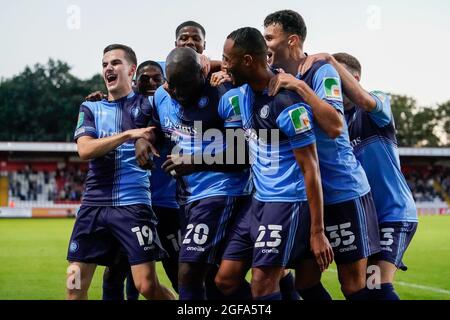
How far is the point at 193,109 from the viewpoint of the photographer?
15.9ft

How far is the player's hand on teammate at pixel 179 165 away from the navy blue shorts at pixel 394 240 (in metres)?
1.62

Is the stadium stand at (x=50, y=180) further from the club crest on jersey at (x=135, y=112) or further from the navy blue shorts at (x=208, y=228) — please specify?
the navy blue shorts at (x=208, y=228)

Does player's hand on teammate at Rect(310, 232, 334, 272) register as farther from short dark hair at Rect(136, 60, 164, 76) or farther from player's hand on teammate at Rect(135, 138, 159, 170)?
short dark hair at Rect(136, 60, 164, 76)

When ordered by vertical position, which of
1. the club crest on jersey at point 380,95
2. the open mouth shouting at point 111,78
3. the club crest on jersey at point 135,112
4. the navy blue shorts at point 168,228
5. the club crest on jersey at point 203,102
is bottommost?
the navy blue shorts at point 168,228

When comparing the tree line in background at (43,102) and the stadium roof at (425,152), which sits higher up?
the tree line in background at (43,102)

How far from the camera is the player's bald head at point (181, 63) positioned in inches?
178

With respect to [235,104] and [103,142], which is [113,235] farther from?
[235,104]

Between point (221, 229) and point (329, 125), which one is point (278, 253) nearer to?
point (221, 229)

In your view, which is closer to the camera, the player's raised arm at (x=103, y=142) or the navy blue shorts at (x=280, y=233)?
the navy blue shorts at (x=280, y=233)

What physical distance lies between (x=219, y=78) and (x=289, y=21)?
674 mm

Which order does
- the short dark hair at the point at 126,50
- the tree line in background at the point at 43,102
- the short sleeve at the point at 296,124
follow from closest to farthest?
the short sleeve at the point at 296,124
the short dark hair at the point at 126,50
the tree line in background at the point at 43,102

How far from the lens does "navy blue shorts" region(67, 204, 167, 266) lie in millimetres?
5289

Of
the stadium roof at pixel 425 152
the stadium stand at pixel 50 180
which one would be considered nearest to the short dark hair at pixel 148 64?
the stadium stand at pixel 50 180
